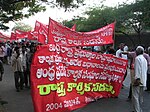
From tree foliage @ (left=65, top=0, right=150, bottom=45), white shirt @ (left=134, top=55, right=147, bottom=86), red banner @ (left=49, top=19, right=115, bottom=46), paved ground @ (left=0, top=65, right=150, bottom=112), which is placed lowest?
paved ground @ (left=0, top=65, right=150, bottom=112)

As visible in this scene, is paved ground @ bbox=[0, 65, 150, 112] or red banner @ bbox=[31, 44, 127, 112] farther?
paved ground @ bbox=[0, 65, 150, 112]

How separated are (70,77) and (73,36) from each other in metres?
1.78

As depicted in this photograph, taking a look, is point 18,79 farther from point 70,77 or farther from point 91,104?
point 70,77

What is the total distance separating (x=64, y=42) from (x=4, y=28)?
4.02 m

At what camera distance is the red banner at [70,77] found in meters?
6.68

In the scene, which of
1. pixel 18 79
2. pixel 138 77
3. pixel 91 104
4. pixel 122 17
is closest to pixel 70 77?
pixel 91 104

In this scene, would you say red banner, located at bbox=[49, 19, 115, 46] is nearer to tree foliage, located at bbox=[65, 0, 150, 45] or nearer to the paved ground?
the paved ground

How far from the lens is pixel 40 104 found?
6574mm

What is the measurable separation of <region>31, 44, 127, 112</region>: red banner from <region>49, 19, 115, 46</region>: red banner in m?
0.51

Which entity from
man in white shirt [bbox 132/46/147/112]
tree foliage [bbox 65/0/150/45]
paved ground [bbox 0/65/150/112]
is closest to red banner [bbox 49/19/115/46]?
paved ground [bbox 0/65/150/112]

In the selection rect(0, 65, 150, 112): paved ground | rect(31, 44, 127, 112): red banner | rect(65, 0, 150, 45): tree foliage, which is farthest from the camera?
rect(65, 0, 150, 45): tree foliage

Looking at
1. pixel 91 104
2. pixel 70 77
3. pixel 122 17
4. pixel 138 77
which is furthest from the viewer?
pixel 122 17

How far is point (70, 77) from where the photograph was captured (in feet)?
25.6

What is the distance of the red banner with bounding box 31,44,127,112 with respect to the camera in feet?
21.9
